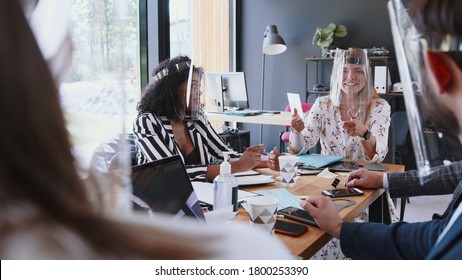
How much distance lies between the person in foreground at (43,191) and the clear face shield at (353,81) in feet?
6.86

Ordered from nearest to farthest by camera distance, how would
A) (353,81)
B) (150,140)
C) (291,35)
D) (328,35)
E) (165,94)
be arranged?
(150,140)
(165,94)
(353,81)
(328,35)
(291,35)

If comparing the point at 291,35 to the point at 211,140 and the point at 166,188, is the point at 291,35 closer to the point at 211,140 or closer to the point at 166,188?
the point at 211,140

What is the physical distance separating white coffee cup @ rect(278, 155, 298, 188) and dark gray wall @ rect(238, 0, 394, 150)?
3661mm

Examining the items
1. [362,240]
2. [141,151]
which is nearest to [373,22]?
[141,151]

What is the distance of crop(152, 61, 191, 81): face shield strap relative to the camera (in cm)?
209

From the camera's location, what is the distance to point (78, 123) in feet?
1.64

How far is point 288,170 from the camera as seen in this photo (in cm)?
163

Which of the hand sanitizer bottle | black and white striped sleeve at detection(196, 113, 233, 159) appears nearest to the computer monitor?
black and white striped sleeve at detection(196, 113, 233, 159)

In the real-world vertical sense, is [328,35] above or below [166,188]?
above

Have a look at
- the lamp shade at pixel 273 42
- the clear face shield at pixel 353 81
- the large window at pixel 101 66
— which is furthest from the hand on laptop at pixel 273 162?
the lamp shade at pixel 273 42

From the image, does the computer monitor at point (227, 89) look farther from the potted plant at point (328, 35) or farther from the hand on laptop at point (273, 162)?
the hand on laptop at point (273, 162)

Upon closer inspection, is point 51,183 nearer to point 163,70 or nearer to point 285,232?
point 285,232

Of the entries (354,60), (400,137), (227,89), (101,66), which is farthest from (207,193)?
(227,89)

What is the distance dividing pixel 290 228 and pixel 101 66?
0.74 metres
